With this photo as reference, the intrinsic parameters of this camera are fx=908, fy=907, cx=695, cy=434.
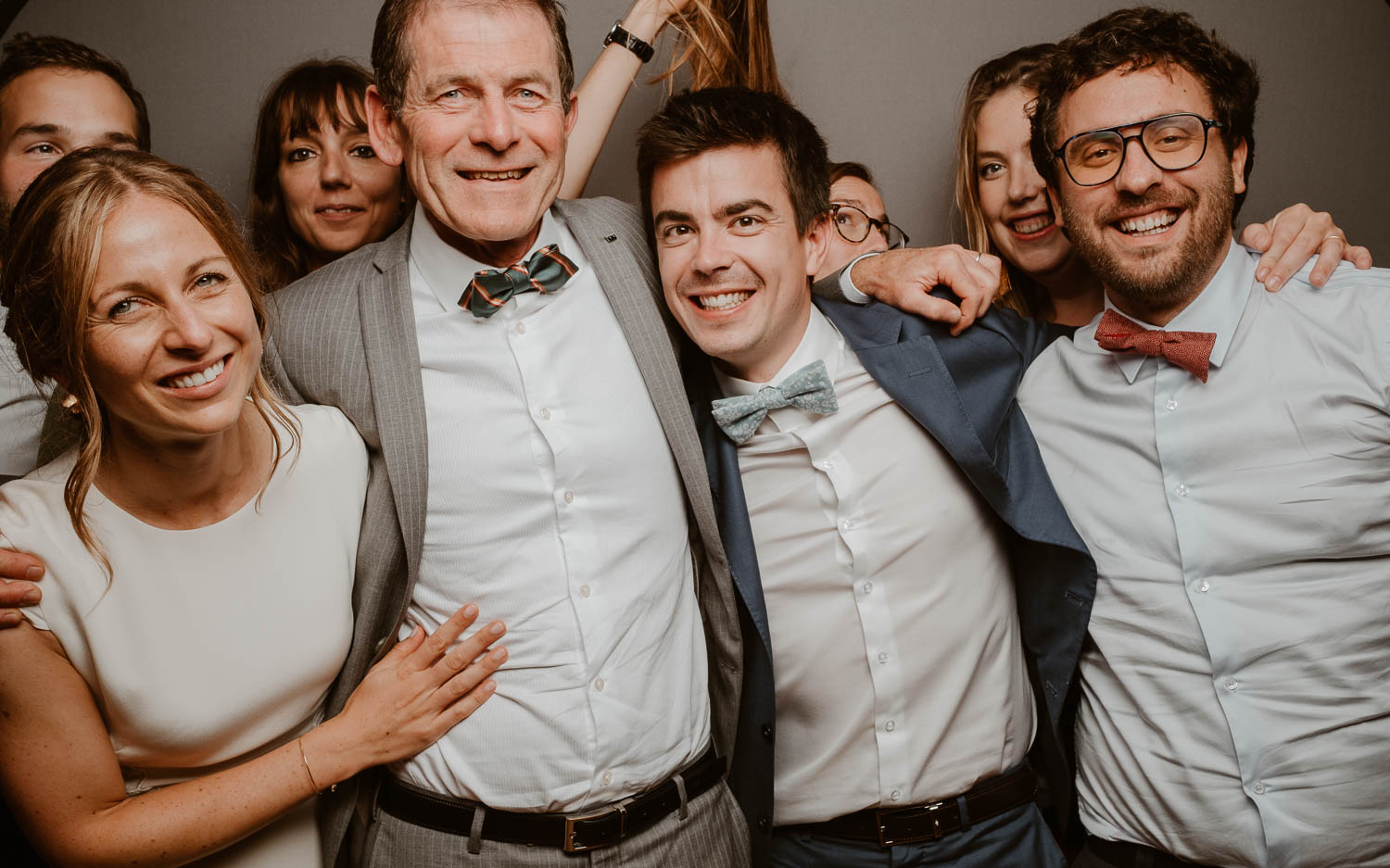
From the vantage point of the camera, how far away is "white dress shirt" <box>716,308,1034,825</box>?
180 centimetres

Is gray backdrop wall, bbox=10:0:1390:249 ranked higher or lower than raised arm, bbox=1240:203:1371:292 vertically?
higher

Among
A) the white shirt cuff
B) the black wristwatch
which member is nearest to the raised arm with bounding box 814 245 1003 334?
the white shirt cuff

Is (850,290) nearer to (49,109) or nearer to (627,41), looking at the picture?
(627,41)

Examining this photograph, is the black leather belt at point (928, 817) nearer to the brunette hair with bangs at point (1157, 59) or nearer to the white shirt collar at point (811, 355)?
the white shirt collar at point (811, 355)

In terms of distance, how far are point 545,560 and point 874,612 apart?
0.65 metres

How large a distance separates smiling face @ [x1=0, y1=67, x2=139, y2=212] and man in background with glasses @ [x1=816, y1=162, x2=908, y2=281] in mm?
1817

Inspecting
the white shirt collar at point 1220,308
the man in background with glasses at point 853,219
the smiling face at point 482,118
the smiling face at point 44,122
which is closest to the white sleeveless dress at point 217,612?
the smiling face at point 482,118

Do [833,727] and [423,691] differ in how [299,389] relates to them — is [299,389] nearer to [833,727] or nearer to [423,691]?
[423,691]

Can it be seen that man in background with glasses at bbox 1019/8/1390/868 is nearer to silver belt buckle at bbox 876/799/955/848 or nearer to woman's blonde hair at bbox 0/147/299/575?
silver belt buckle at bbox 876/799/955/848

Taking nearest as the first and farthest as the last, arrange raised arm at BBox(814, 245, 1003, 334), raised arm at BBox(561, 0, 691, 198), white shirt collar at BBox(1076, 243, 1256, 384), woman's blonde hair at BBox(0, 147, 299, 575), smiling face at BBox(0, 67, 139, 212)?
woman's blonde hair at BBox(0, 147, 299, 575) → white shirt collar at BBox(1076, 243, 1256, 384) → raised arm at BBox(814, 245, 1003, 334) → smiling face at BBox(0, 67, 139, 212) → raised arm at BBox(561, 0, 691, 198)

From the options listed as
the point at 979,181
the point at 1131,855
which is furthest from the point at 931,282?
the point at 1131,855

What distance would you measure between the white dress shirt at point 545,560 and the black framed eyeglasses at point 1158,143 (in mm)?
1064

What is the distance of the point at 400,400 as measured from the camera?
1.68 metres

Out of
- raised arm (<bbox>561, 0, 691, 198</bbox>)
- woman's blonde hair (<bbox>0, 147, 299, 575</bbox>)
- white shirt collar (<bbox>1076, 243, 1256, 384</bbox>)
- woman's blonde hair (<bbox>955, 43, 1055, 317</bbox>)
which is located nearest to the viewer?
woman's blonde hair (<bbox>0, 147, 299, 575</bbox>)
